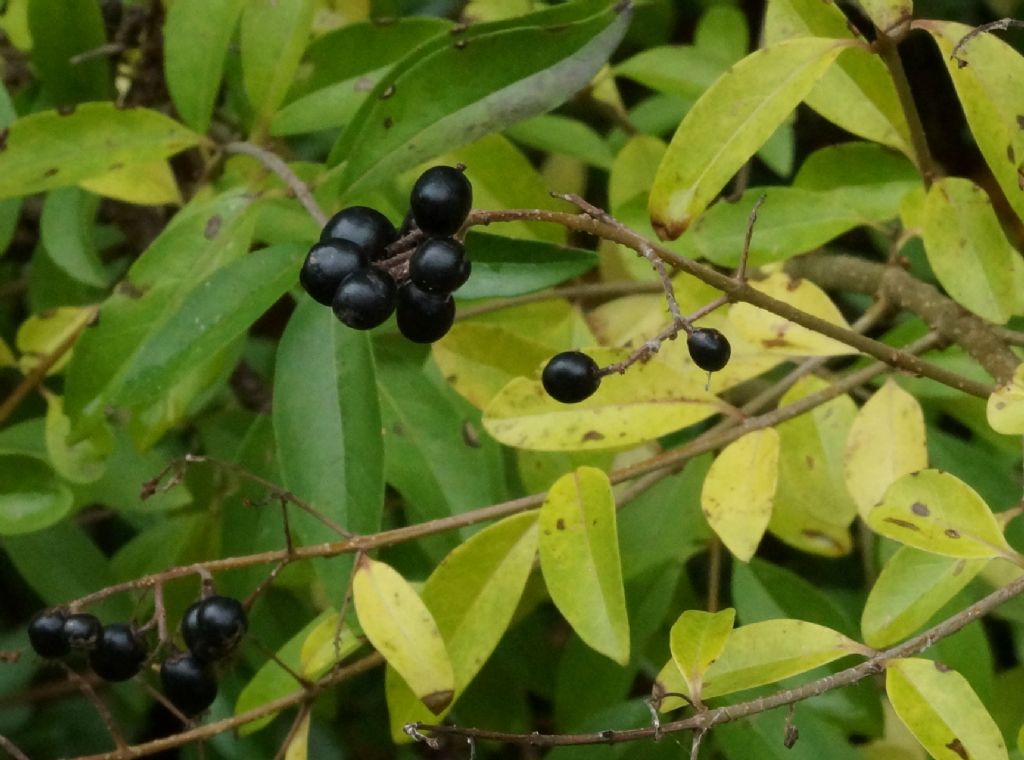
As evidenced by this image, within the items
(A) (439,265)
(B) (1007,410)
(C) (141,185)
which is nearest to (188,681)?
(A) (439,265)

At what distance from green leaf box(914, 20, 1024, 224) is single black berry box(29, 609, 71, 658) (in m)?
0.81

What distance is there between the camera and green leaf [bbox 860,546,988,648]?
794mm

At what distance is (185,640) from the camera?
0.89 metres

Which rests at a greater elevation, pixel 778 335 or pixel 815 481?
pixel 778 335

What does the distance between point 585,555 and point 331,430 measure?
235mm

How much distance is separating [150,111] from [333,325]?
0.32 meters

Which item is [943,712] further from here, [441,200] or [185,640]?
[185,640]

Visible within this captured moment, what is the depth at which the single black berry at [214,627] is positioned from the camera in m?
0.86

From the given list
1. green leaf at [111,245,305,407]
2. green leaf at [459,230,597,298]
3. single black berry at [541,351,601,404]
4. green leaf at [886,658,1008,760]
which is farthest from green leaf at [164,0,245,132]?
green leaf at [886,658,1008,760]

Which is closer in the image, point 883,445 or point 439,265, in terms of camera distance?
point 439,265

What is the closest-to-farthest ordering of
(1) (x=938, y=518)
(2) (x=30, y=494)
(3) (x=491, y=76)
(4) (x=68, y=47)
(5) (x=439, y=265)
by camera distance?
(5) (x=439, y=265) → (1) (x=938, y=518) → (3) (x=491, y=76) → (2) (x=30, y=494) → (4) (x=68, y=47)

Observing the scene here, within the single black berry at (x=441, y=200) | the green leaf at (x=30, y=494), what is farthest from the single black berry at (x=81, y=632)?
the single black berry at (x=441, y=200)

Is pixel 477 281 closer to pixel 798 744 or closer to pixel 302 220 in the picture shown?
pixel 302 220

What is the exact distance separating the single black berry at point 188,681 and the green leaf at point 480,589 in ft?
0.52
